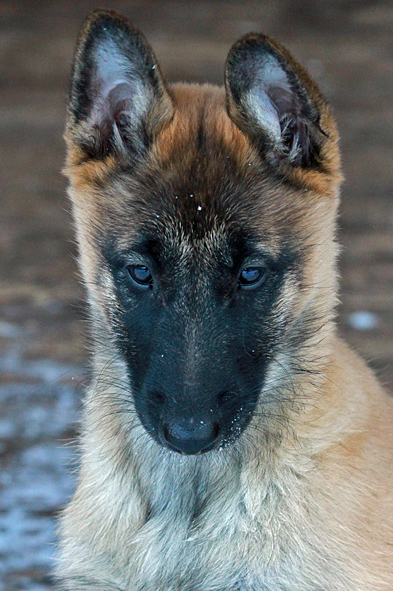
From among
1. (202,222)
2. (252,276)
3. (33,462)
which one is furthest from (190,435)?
(33,462)

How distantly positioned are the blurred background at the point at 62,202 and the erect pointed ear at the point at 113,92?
2.40 ft

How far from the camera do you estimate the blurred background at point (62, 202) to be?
4.88 metres

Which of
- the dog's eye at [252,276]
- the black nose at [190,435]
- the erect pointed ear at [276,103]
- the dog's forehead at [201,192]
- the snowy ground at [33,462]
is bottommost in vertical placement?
the snowy ground at [33,462]

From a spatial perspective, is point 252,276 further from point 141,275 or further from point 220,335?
point 141,275

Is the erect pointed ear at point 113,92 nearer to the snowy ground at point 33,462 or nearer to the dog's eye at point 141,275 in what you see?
the dog's eye at point 141,275

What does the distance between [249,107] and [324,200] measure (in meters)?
0.43

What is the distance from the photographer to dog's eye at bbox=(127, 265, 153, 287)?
3143mm

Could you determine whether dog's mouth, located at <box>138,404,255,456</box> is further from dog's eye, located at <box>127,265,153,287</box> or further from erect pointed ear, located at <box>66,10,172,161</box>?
erect pointed ear, located at <box>66,10,172,161</box>

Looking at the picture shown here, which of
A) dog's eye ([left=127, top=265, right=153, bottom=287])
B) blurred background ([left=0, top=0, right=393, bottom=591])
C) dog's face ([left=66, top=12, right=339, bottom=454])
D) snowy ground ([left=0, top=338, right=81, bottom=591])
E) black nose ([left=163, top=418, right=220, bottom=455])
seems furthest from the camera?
blurred background ([left=0, top=0, right=393, bottom=591])

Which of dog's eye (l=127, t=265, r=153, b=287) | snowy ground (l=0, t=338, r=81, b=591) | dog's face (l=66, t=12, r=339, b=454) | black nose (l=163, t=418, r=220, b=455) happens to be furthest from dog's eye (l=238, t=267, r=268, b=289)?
snowy ground (l=0, t=338, r=81, b=591)

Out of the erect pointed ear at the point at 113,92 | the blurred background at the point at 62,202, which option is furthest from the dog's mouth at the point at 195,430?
the erect pointed ear at the point at 113,92

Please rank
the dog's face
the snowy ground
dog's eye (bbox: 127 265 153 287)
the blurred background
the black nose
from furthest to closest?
the blurred background → the snowy ground → dog's eye (bbox: 127 265 153 287) → the dog's face → the black nose

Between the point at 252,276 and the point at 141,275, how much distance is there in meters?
0.38

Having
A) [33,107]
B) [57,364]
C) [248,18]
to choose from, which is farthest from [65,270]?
[248,18]
